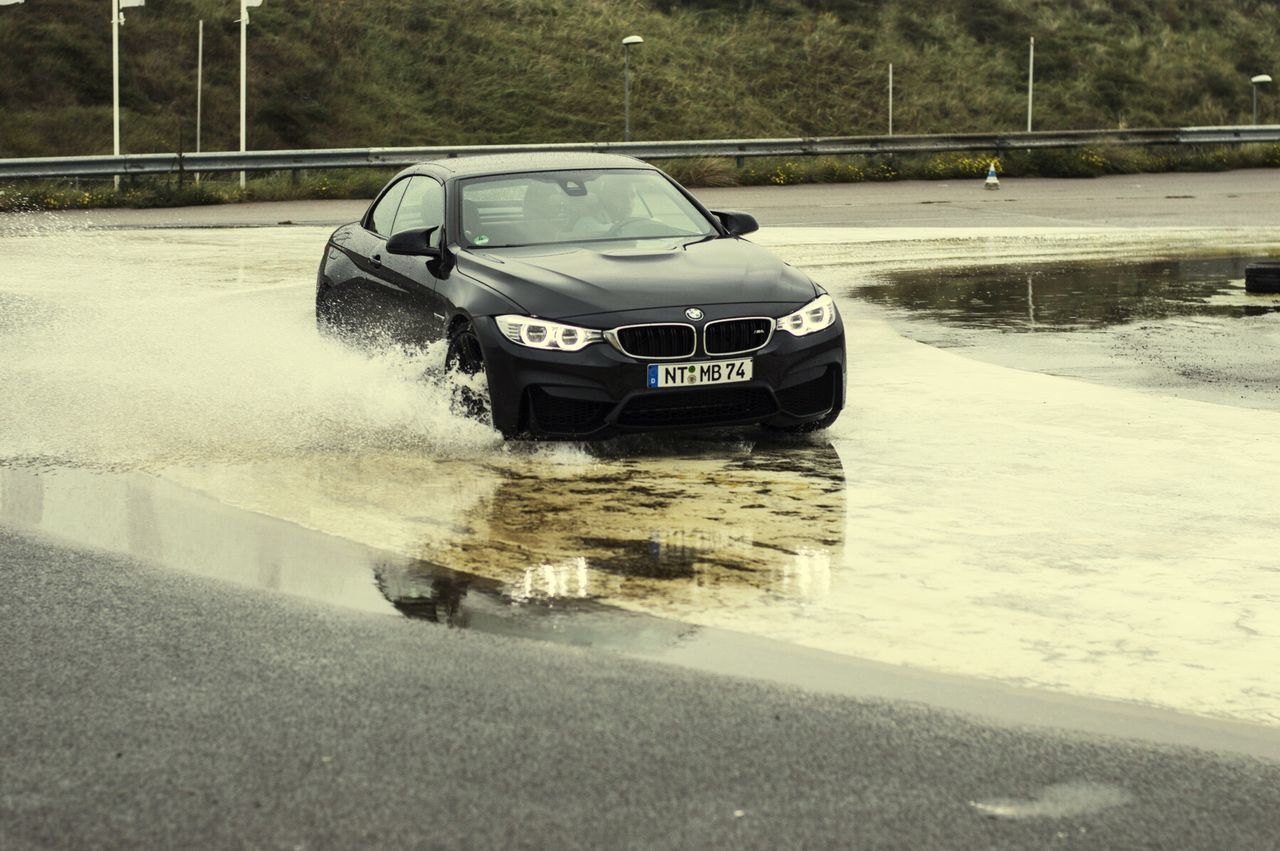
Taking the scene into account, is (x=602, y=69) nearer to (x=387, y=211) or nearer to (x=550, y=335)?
(x=387, y=211)

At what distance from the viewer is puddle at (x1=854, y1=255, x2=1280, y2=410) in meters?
11.4

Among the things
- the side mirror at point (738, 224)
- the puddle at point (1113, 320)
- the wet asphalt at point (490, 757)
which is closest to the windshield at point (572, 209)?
the side mirror at point (738, 224)

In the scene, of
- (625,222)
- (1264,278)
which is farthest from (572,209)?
(1264,278)

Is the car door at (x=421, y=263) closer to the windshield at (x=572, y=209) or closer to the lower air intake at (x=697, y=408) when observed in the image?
the windshield at (x=572, y=209)

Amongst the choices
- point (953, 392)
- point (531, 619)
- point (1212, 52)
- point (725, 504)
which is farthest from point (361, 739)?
point (1212, 52)

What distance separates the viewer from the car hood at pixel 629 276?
868 centimetres

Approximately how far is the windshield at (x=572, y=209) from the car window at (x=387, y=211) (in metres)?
0.91

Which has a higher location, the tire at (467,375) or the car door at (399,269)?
the car door at (399,269)

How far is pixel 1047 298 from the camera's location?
1602 centimetres

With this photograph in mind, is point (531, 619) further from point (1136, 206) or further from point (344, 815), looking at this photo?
point (1136, 206)

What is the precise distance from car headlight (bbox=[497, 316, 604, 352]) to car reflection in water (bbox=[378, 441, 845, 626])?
0.59 m

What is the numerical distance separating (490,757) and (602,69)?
2479 inches

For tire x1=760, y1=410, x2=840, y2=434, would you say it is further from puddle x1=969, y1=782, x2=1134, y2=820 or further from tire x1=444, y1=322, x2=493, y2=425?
puddle x1=969, y1=782, x2=1134, y2=820

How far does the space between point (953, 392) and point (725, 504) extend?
3358 millimetres
